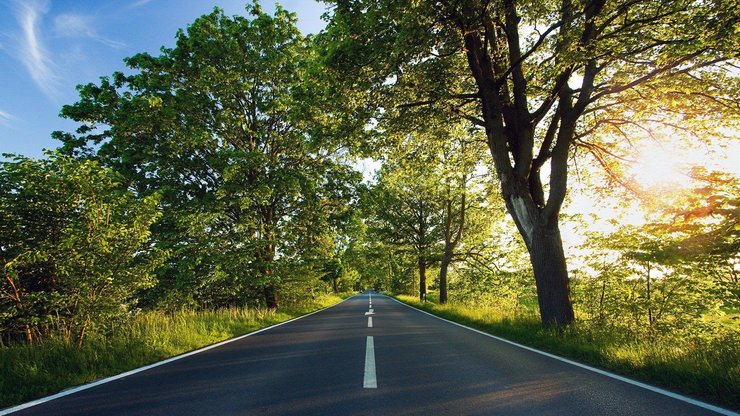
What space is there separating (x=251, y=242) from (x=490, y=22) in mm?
11883

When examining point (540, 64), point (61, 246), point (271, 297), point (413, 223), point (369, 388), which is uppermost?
point (540, 64)

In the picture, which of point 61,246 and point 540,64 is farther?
point 540,64

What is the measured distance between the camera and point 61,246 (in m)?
5.70

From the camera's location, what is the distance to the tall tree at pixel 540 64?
6582mm

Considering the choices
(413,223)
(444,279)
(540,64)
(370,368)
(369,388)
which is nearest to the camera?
(369,388)

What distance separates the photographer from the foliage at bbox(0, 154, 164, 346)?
19.5ft

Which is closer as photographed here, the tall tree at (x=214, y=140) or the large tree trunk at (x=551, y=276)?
the large tree trunk at (x=551, y=276)

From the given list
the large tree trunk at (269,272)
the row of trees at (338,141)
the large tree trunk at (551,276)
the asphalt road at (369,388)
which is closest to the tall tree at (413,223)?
the row of trees at (338,141)

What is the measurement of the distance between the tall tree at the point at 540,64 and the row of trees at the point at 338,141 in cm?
5

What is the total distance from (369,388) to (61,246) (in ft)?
18.6

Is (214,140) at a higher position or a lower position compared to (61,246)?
higher

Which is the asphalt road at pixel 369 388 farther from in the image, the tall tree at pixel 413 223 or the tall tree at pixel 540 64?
the tall tree at pixel 413 223

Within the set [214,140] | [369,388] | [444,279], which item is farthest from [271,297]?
[369,388]

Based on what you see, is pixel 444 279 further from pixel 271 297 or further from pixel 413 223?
pixel 271 297
